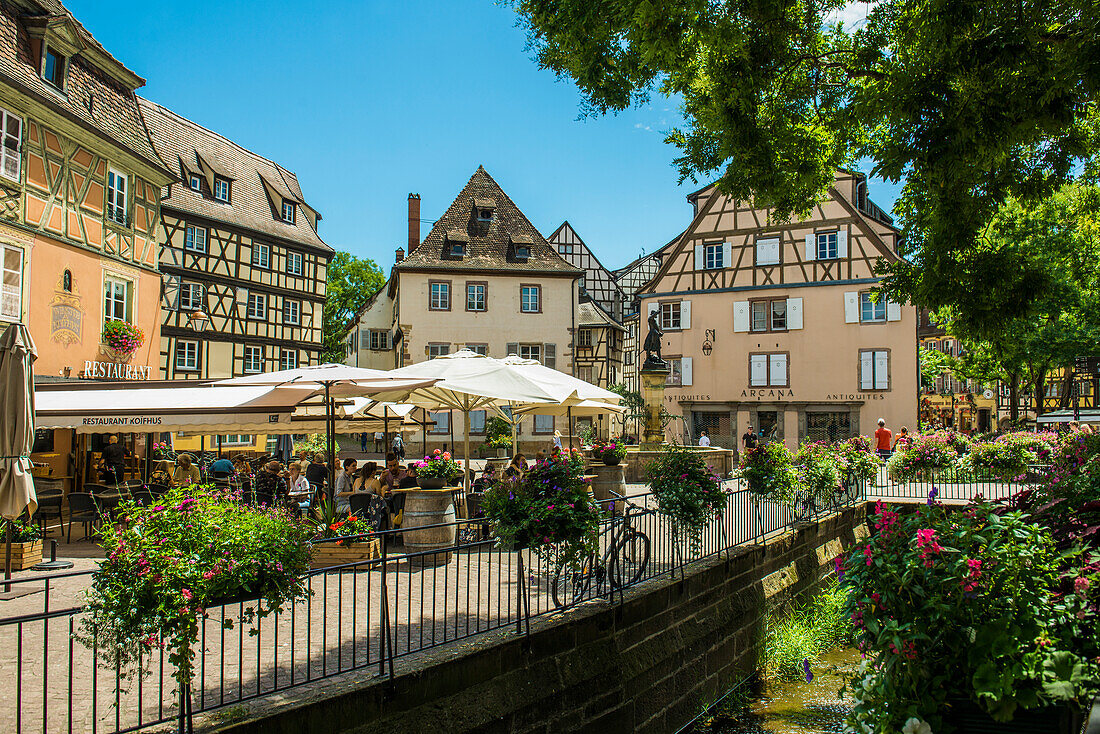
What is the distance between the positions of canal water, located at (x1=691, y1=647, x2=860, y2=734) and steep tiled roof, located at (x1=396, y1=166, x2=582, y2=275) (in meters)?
27.8

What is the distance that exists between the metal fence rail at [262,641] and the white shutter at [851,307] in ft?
88.2

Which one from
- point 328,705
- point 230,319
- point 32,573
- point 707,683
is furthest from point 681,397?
point 328,705

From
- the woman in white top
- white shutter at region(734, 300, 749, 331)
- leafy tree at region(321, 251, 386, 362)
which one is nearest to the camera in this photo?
the woman in white top

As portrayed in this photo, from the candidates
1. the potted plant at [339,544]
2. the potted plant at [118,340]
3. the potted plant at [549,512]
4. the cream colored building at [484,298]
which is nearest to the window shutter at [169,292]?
the potted plant at [118,340]

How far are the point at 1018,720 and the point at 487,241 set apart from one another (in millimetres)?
34858

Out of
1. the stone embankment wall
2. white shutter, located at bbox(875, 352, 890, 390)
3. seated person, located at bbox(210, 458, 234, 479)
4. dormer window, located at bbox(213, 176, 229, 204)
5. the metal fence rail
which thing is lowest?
the stone embankment wall

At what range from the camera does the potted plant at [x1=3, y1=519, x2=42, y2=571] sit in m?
8.91

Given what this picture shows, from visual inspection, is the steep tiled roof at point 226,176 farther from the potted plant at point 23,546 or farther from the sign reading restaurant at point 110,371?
the potted plant at point 23,546

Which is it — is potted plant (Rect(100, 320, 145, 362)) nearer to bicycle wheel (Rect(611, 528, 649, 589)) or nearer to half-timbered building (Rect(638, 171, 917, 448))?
bicycle wheel (Rect(611, 528, 649, 589))

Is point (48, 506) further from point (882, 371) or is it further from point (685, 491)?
point (882, 371)

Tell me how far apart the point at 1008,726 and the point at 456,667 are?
3513 mm

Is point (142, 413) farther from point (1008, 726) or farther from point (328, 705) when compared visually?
point (1008, 726)

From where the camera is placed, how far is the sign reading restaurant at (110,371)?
17.7m

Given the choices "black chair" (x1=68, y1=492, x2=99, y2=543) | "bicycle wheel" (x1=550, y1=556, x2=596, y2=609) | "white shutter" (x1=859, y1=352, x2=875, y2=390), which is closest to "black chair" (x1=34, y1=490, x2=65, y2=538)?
"black chair" (x1=68, y1=492, x2=99, y2=543)
